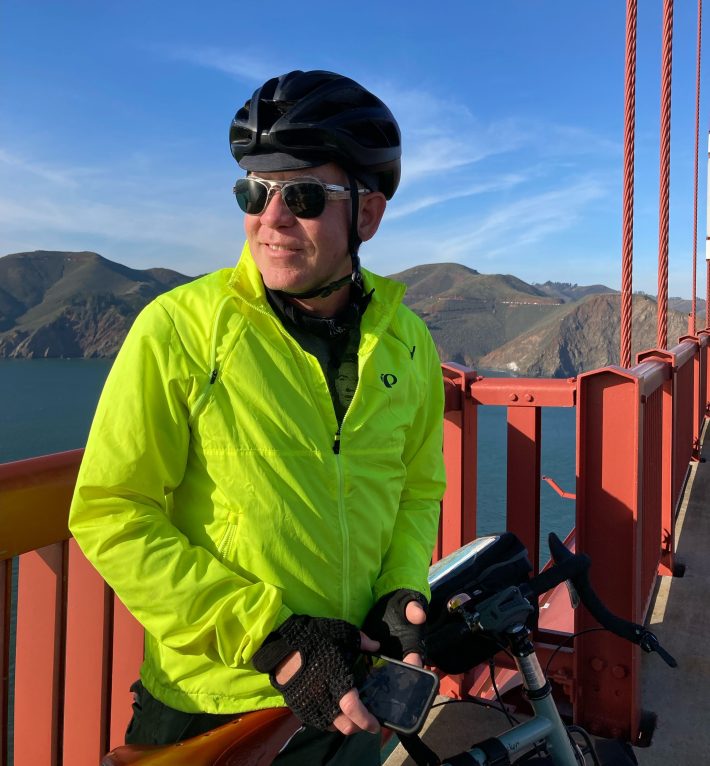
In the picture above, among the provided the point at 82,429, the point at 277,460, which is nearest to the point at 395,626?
the point at 277,460

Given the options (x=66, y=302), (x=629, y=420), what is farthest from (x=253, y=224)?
(x=66, y=302)

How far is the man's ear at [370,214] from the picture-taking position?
1.59 meters

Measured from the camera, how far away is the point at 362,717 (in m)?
1.06

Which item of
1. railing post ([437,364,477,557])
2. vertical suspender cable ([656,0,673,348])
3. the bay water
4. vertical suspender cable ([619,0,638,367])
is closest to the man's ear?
railing post ([437,364,477,557])

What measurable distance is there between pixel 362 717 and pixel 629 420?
78.5 inches

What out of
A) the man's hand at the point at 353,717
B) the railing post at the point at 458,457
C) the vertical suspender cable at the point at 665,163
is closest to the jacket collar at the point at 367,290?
the man's hand at the point at 353,717

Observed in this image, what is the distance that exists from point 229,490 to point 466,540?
1.93 meters

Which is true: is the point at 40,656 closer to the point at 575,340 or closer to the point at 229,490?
the point at 229,490

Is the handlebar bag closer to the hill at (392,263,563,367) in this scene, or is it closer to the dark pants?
the dark pants

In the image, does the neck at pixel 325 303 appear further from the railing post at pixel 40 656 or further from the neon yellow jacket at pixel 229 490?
the railing post at pixel 40 656

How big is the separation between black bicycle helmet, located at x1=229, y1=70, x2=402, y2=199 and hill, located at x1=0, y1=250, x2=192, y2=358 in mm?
65212

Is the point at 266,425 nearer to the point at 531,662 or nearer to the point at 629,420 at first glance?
the point at 531,662

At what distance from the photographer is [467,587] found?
61.2 inches

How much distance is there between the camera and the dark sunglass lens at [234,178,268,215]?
4.62 ft
